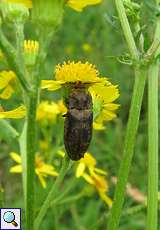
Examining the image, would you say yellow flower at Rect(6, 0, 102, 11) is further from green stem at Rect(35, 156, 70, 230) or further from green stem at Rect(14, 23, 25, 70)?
green stem at Rect(35, 156, 70, 230)

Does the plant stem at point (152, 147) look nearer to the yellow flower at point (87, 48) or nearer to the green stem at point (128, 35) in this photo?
the green stem at point (128, 35)

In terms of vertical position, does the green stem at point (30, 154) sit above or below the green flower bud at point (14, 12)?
below

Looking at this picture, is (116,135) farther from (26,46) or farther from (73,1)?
(73,1)

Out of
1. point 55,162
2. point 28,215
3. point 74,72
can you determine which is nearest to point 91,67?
point 74,72

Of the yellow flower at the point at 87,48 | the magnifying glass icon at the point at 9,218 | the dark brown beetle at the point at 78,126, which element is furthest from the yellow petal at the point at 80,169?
the yellow flower at the point at 87,48

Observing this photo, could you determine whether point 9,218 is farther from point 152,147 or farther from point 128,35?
point 128,35

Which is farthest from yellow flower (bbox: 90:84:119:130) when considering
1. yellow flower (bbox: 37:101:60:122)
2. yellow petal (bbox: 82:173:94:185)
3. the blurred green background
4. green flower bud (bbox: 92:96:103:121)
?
yellow flower (bbox: 37:101:60:122)

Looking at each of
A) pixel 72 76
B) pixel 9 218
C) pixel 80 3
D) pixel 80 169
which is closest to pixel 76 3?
pixel 80 3
